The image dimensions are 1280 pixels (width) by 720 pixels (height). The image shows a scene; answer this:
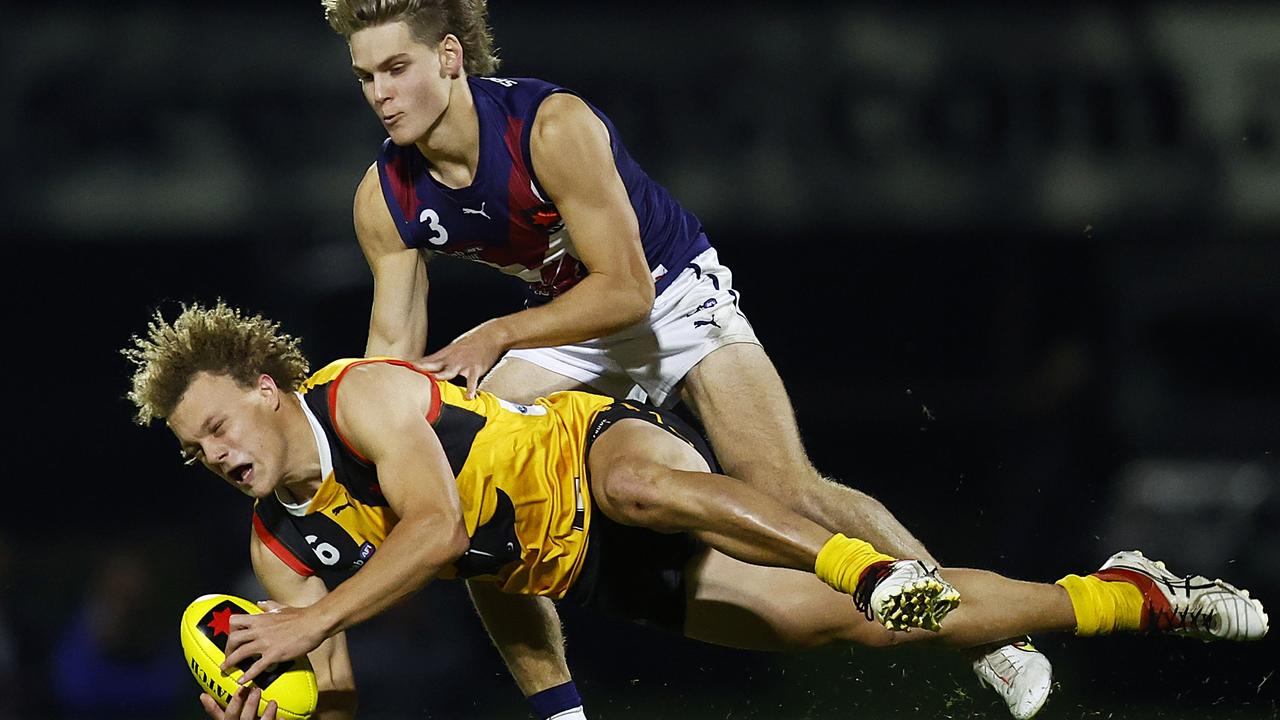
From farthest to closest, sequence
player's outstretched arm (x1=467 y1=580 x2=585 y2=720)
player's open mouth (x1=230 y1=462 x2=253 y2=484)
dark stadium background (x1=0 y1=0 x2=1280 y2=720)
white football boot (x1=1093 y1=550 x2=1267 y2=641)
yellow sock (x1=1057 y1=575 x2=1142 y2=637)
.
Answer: dark stadium background (x1=0 y1=0 x2=1280 y2=720) → player's outstretched arm (x1=467 y1=580 x2=585 y2=720) → white football boot (x1=1093 y1=550 x2=1267 y2=641) → yellow sock (x1=1057 y1=575 x2=1142 y2=637) → player's open mouth (x1=230 y1=462 x2=253 y2=484)

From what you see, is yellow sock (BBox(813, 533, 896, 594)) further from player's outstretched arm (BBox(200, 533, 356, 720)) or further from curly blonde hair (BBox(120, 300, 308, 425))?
curly blonde hair (BBox(120, 300, 308, 425))

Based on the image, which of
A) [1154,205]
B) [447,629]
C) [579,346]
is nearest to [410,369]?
[579,346]

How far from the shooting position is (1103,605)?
146 inches

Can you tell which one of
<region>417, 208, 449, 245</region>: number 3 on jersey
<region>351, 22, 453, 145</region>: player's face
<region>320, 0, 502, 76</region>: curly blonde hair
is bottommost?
<region>417, 208, 449, 245</region>: number 3 on jersey

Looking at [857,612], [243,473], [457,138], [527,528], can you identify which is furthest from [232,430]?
[857,612]

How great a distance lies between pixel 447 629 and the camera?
7129 millimetres

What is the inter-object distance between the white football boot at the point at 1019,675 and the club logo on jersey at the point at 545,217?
1613mm

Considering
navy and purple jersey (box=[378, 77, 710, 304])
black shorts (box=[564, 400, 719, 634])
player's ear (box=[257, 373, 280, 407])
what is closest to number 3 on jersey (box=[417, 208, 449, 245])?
navy and purple jersey (box=[378, 77, 710, 304])

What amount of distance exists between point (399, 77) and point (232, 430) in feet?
3.29

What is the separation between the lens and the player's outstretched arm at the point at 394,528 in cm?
304

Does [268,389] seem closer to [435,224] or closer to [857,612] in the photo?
[435,224]

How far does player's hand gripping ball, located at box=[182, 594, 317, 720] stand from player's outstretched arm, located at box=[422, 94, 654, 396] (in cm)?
92

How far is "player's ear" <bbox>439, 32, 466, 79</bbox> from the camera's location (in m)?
3.71

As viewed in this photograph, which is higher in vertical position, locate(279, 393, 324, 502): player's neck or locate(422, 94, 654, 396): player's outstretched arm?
locate(422, 94, 654, 396): player's outstretched arm
